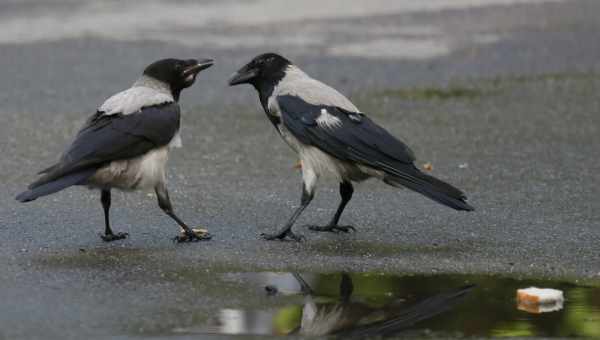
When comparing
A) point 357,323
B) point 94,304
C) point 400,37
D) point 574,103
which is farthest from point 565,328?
point 400,37

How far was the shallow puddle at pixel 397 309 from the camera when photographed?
5.30 metres

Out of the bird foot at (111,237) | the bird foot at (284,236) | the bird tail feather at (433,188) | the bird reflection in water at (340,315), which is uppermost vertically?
the bird tail feather at (433,188)

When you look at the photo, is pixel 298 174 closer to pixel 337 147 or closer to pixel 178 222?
→ pixel 337 147

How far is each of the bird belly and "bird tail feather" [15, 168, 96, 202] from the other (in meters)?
0.14

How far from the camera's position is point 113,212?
7.53m

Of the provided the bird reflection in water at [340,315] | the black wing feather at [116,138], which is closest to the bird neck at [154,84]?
the black wing feather at [116,138]

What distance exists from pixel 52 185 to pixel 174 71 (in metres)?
1.37

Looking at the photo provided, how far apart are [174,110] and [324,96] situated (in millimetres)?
896

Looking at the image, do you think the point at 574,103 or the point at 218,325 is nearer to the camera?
the point at 218,325

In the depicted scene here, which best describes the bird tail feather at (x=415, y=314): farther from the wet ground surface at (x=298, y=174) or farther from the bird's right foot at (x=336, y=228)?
the bird's right foot at (x=336, y=228)

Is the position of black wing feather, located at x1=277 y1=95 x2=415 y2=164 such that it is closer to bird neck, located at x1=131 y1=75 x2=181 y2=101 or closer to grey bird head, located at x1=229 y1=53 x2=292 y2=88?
grey bird head, located at x1=229 y1=53 x2=292 y2=88

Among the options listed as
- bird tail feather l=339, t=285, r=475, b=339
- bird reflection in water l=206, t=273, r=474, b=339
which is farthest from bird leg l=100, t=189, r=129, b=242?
bird tail feather l=339, t=285, r=475, b=339

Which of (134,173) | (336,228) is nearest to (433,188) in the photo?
(336,228)

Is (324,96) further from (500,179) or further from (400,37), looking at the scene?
(400,37)
